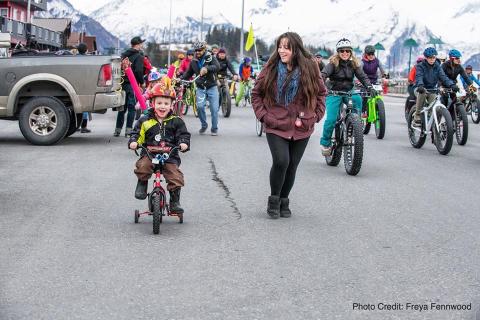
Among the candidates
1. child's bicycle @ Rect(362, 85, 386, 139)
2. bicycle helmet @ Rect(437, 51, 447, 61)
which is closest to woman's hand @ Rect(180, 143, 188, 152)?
child's bicycle @ Rect(362, 85, 386, 139)

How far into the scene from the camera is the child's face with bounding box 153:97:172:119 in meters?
7.79

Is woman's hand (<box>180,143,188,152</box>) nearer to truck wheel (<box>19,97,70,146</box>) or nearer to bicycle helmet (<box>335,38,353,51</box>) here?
bicycle helmet (<box>335,38,353,51</box>)

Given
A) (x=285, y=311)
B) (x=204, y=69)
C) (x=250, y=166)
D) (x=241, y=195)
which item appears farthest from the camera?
(x=204, y=69)

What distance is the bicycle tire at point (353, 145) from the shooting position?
11539 millimetres

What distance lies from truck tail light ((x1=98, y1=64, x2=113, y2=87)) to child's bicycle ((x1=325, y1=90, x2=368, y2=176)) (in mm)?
4201

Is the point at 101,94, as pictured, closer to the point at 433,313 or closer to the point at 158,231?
the point at 158,231

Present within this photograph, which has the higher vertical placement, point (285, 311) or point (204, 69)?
point (204, 69)

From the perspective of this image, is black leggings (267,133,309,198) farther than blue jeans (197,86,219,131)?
No

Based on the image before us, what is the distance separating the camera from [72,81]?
14953 millimetres

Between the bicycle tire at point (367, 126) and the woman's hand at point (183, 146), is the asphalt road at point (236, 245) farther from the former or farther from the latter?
the bicycle tire at point (367, 126)

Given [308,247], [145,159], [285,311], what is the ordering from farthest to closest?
1. [145,159]
2. [308,247]
3. [285,311]

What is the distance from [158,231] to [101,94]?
7914 mm

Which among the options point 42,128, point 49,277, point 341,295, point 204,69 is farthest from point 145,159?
point 204,69

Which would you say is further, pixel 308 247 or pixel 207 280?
pixel 308 247
